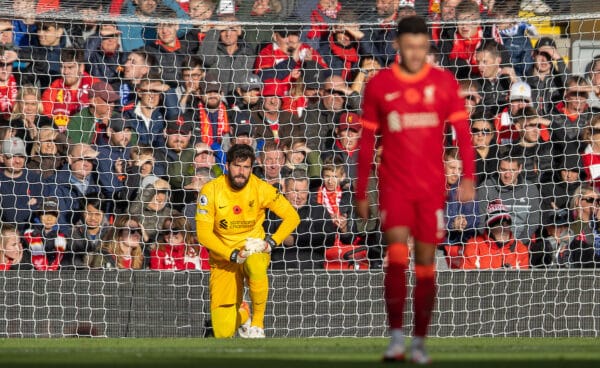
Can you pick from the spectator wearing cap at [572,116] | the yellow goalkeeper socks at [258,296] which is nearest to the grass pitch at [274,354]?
the yellow goalkeeper socks at [258,296]

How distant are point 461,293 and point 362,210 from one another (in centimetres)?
560

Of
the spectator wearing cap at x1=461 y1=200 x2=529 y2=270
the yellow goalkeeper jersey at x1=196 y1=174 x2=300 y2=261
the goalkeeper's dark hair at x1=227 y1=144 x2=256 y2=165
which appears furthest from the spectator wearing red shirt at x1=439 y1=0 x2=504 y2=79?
the goalkeeper's dark hair at x1=227 y1=144 x2=256 y2=165

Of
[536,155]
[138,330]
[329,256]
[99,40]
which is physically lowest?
[138,330]

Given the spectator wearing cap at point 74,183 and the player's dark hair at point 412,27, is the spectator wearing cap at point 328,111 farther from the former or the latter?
the player's dark hair at point 412,27

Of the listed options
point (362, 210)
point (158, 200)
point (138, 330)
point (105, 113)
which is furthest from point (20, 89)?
point (362, 210)

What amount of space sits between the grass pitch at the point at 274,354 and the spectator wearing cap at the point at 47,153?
406 cm

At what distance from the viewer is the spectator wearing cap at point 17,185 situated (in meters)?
13.6

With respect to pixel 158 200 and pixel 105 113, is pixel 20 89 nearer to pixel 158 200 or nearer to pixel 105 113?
pixel 105 113

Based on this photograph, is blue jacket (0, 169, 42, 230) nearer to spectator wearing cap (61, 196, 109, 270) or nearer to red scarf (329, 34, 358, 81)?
spectator wearing cap (61, 196, 109, 270)

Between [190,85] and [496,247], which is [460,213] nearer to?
[496,247]

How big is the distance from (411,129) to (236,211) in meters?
4.70

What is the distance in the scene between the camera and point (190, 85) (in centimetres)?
1427

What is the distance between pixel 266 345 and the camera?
9.28 m

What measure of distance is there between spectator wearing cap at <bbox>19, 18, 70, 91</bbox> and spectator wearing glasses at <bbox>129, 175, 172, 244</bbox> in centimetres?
192
